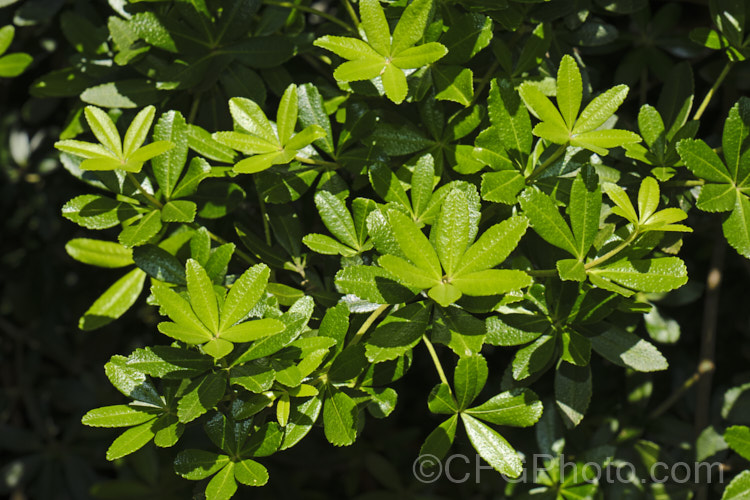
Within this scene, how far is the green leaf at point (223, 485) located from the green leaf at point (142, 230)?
353mm

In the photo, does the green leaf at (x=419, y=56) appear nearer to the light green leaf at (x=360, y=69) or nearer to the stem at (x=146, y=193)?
the light green leaf at (x=360, y=69)

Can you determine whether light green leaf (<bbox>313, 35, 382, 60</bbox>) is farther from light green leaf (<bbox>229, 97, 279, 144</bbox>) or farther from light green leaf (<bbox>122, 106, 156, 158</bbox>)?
light green leaf (<bbox>122, 106, 156, 158</bbox>)

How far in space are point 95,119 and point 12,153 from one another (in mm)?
1203

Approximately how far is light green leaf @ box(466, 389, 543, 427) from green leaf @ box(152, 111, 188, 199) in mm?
585

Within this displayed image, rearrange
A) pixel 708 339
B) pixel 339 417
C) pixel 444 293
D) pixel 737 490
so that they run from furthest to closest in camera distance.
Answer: pixel 708 339, pixel 737 490, pixel 339 417, pixel 444 293

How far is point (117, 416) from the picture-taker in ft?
3.03

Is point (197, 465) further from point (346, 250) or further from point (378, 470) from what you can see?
point (378, 470)

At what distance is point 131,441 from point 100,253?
14.4 inches

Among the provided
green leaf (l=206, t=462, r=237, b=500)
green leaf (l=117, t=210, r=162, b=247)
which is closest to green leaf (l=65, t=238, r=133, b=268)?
green leaf (l=117, t=210, r=162, b=247)

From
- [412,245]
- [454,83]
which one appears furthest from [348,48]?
[412,245]

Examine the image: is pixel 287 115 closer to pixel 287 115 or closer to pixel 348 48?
pixel 287 115

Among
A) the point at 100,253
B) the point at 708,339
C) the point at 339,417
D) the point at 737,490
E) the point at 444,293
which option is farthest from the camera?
the point at 708,339

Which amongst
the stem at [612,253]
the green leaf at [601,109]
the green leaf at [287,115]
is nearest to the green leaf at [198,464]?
the green leaf at [287,115]

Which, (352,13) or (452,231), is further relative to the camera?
(352,13)
